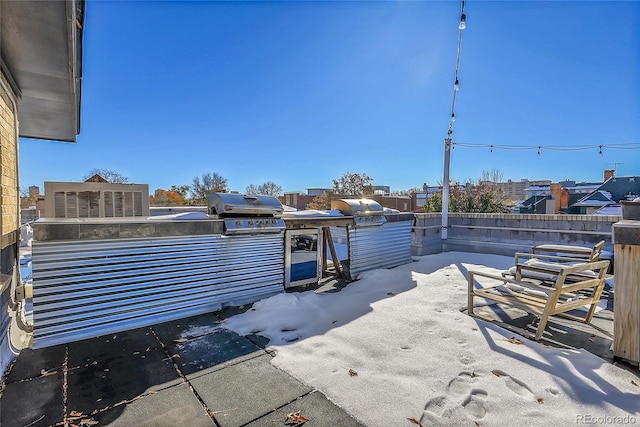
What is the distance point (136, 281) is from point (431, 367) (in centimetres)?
398

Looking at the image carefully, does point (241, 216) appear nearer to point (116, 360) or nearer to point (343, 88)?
point (116, 360)

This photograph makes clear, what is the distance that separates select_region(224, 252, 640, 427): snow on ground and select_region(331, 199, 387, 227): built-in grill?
2.41m

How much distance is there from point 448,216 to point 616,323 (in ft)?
24.5

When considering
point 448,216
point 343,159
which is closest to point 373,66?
point 448,216

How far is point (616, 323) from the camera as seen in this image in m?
3.10

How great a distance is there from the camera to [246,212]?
520cm

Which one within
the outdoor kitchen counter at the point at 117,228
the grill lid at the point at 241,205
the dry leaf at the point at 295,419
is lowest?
the dry leaf at the point at 295,419

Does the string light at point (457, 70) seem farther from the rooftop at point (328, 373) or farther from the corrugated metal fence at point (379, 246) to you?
the rooftop at point (328, 373)

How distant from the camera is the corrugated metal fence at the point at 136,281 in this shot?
3.50m

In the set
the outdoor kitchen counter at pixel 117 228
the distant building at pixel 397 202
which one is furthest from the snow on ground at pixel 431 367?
the distant building at pixel 397 202

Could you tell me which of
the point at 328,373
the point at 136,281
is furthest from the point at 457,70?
the point at 136,281

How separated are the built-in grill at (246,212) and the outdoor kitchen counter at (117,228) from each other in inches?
8.1

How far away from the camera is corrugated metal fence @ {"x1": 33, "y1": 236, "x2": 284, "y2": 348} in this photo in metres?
3.50

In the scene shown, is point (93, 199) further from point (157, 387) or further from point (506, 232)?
point (506, 232)
